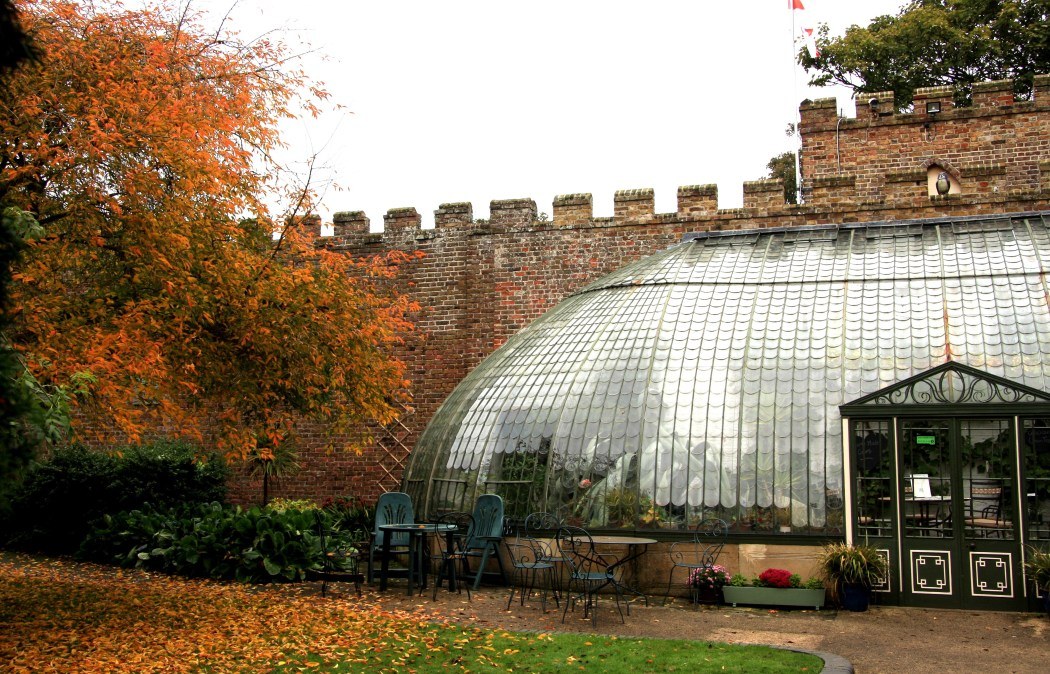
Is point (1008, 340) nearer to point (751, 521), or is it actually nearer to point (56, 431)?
point (751, 521)

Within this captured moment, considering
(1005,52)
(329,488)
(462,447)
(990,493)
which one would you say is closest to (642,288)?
(462,447)

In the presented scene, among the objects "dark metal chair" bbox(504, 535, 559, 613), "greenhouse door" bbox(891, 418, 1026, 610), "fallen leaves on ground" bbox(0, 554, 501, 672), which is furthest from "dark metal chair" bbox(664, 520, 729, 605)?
"fallen leaves on ground" bbox(0, 554, 501, 672)

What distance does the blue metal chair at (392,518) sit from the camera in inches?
531

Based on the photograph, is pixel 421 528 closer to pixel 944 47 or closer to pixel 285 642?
pixel 285 642

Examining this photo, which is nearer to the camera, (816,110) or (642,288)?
(642,288)

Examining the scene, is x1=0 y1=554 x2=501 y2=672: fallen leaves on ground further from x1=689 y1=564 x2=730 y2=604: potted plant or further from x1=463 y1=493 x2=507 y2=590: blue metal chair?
x1=689 y1=564 x2=730 y2=604: potted plant

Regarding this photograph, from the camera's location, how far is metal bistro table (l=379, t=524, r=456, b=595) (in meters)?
12.4

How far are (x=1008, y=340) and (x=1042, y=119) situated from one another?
9.30 metres

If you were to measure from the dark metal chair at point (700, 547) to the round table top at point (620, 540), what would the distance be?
41cm

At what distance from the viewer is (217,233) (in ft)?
35.5

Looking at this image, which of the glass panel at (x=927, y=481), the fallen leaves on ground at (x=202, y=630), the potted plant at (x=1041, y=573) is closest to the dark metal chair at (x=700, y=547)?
the glass panel at (x=927, y=481)

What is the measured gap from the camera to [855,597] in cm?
1130

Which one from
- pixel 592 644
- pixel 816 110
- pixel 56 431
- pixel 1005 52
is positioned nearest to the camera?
pixel 56 431

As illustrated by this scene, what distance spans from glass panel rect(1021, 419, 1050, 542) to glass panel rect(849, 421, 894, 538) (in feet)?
4.89
